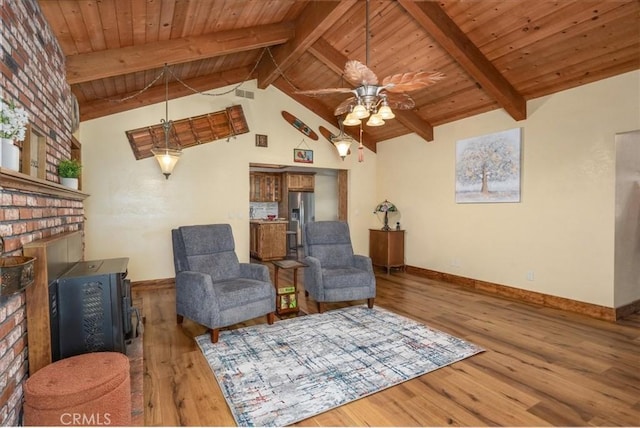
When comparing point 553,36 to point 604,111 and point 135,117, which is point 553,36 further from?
point 135,117

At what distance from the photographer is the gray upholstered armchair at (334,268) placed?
3686 mm

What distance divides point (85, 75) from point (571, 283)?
19.0 ft

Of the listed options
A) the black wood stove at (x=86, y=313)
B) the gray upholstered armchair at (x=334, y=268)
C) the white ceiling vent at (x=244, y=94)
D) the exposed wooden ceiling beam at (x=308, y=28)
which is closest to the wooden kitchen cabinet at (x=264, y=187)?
the white ceiling vent at (x=244, y=94)

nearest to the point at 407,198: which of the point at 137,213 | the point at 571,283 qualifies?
the point at 571,283

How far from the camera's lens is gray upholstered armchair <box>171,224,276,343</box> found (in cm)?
295

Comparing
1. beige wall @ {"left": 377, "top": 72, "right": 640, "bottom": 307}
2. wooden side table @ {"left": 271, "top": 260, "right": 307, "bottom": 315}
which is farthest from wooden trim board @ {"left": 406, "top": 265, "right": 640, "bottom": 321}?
wooden side table @ {"left": 271, "top": 260, "right": 307, "bottom": 315}

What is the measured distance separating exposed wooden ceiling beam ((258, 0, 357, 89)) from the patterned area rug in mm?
3176

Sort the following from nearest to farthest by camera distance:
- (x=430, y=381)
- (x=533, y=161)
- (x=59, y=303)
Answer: (x=59, y=303) → (x=430, y=381) → (x=533, y=161)

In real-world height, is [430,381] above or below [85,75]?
below

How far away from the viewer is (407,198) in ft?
19.7

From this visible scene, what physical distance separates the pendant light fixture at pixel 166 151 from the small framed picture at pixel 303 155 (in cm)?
202

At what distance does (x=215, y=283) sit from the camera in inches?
134

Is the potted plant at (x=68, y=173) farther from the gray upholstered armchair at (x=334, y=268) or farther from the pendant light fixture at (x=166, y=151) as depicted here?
the gray upholstered armchair at (x=334, y=268)

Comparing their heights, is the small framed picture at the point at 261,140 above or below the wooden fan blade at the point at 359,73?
above
